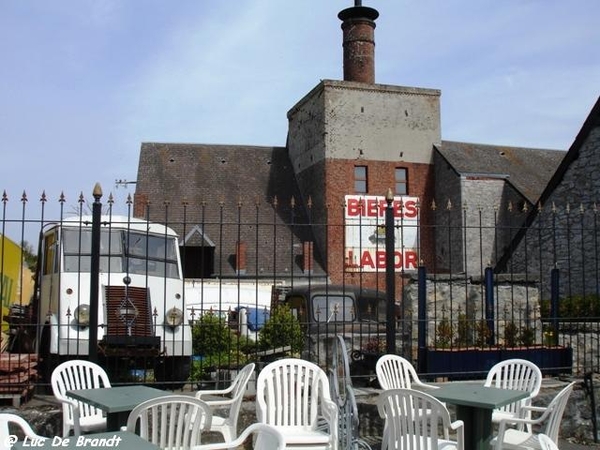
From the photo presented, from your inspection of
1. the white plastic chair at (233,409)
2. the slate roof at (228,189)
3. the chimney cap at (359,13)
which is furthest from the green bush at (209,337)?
the chimney cap at (359,13)

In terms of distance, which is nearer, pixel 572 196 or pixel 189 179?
pixel 572 196

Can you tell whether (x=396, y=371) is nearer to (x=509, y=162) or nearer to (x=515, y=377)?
(x=515, y=377)

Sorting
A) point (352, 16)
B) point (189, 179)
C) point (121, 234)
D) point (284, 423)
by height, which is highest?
point (352, 16)

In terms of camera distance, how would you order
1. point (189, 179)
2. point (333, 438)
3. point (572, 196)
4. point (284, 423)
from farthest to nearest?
point (189, 179), point (572, 196), point (284, 423), point (333, 438)

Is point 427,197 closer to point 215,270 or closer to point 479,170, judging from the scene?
point 479,170

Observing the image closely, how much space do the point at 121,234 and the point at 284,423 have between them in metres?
4.08

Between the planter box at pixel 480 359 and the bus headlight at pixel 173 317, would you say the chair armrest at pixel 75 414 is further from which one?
the planter box at pixel 480 359

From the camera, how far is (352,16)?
2806 cm

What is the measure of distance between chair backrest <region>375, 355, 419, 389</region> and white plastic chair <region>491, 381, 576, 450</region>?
112 cm

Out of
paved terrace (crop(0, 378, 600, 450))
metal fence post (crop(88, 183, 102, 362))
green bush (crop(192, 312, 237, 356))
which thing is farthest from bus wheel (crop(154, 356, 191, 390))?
metal fence post (crop(88, 183, 102, 362))

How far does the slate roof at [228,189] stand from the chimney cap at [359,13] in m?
6.63

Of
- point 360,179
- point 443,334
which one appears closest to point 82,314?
point 443,334

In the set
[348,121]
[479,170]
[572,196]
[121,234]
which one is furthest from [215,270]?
[121,234]

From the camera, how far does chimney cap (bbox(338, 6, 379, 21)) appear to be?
91.8 feet
